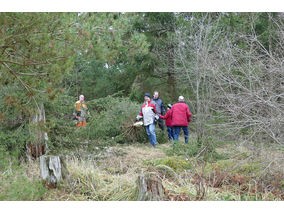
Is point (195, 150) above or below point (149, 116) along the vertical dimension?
below

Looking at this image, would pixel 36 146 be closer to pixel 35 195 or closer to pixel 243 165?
pixel 35 195

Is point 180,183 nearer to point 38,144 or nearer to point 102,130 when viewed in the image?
point 102,130

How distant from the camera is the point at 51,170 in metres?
4.19

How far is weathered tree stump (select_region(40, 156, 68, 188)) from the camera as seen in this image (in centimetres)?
418

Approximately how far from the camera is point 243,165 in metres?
5.18

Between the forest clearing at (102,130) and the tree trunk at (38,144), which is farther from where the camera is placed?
the tree trunk at (38,144)

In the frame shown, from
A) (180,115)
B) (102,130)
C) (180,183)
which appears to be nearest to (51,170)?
(180,183)

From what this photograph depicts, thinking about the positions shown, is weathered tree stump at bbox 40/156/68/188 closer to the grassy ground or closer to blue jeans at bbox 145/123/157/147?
the grassy ground

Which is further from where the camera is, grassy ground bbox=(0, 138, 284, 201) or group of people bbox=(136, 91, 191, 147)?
group of people bbox=(136, 91, 191, 147)

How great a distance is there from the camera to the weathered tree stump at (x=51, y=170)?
4176 millimetres

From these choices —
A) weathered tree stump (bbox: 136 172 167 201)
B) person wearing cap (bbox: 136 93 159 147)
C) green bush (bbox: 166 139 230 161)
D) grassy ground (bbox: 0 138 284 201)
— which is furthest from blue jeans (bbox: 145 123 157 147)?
weathered tree stump (bbox: 136 172 167 201)

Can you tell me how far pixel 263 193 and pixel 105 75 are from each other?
12862mm

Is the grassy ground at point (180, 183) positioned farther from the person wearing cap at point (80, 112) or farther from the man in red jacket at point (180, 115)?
the man in red jacket at point (180, 115)

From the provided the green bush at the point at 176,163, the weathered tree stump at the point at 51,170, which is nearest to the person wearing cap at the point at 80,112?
the green bush at the point at 176,163
